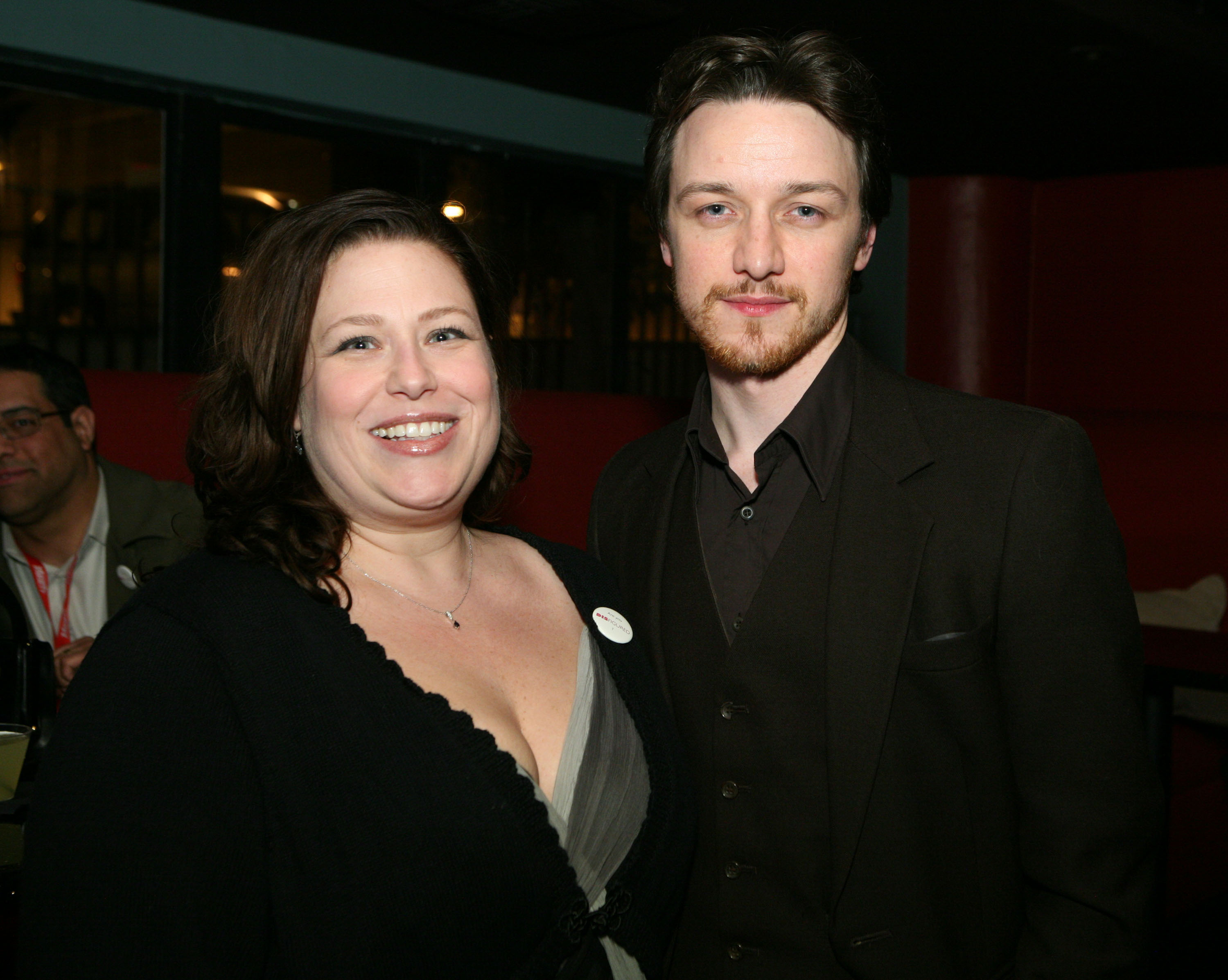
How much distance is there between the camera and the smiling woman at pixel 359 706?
108 cm

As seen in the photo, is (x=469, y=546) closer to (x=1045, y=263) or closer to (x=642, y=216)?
(x=642, y=216)

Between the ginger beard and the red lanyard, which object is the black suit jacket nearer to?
the ginger beard

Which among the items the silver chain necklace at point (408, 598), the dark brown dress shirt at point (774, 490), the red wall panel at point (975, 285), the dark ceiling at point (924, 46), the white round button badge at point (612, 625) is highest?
the dark ceiling at point (924, 46)

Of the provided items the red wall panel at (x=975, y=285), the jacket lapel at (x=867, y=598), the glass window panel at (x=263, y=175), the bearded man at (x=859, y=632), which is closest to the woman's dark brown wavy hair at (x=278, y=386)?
the bearded man at (x=859, y=632)

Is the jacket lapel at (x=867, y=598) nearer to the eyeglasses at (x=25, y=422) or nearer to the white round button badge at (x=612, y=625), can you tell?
the white round button badge at (x=612, y=625)

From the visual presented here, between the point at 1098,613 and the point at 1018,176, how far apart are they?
18.3 feet

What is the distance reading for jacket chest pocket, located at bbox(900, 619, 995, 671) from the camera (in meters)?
1.36

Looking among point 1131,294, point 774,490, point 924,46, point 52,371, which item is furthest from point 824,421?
point 1131,294

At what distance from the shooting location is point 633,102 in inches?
204

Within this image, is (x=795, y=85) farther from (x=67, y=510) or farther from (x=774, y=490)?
(x=67, y=510)

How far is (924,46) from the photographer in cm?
414

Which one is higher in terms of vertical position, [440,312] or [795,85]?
[795,85]

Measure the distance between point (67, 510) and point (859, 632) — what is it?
6.84 ft

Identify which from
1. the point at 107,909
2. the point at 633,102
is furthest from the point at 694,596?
the point at 633,102
